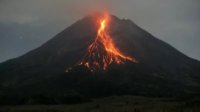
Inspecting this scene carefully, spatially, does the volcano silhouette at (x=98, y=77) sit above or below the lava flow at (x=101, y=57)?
below

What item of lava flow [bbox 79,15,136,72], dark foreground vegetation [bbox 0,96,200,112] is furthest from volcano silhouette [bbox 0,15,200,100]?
dark foreground vegetation [bbox 0,96,200,112]

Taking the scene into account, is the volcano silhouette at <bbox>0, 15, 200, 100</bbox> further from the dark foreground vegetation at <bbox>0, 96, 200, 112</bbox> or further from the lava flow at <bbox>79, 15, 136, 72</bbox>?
the dark foreground vegetation at <bbox>0, 96, 200, 112</bbox>

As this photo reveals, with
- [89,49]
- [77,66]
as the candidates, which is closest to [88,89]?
[77,66]

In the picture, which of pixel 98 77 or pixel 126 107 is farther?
pixel 98 77

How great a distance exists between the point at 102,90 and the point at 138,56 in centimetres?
5670

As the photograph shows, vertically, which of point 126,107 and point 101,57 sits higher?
point 101,57

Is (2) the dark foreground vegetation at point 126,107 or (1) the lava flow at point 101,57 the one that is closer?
(2) the dark foreground vegetation at point 126,107

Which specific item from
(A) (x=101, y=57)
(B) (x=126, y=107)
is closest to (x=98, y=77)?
(A) (x=101, y=57)

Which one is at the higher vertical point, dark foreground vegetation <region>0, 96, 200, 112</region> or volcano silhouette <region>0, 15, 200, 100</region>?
volcano silhouette <region>0, 15, 200, 100</region>

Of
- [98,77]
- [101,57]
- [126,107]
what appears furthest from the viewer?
[101,57]

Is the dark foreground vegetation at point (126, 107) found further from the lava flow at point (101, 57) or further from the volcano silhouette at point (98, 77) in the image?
the lava flow at point (101, 57)

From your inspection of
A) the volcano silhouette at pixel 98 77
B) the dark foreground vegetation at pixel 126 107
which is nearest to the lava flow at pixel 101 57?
the volcano silhouette at pixel 98 77

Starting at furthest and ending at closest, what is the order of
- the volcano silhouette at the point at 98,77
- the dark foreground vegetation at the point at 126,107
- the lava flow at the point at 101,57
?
the lava flow at the point at 101,57 → the volcano silhouette at the point at 98,77 → the dark foreground vegetation at the point at 126,107

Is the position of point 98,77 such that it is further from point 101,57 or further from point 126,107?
point 126,107
